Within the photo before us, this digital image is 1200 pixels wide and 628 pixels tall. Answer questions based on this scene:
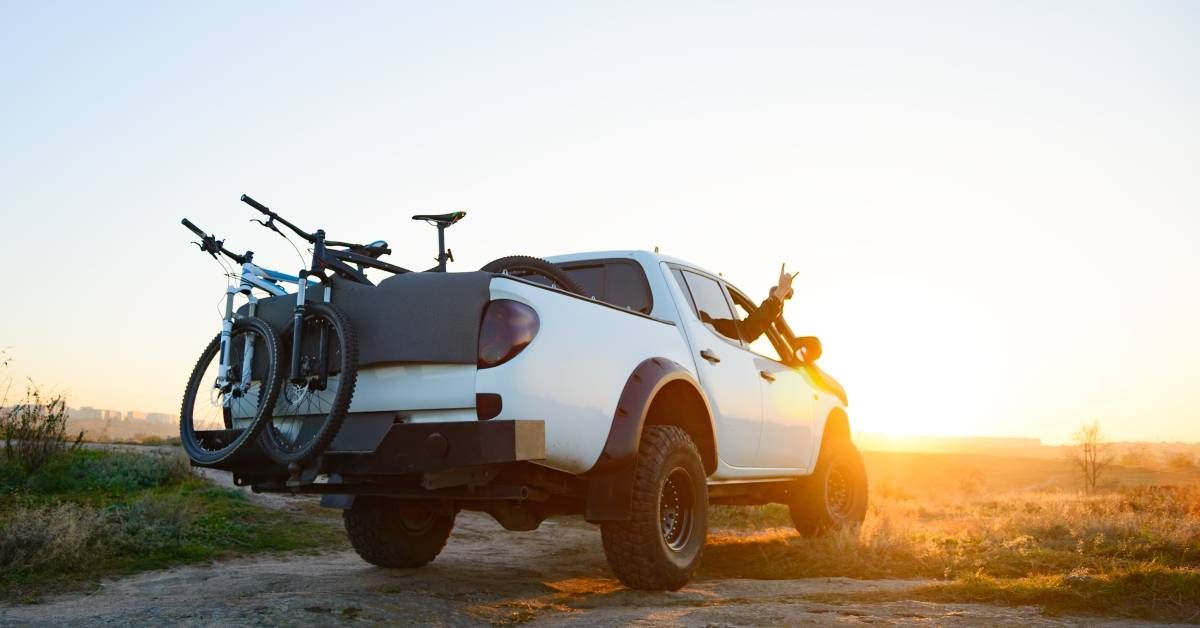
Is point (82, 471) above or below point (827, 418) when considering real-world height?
below

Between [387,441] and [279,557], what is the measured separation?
12.4 feet

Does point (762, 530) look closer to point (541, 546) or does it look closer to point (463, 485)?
point (541, 546)

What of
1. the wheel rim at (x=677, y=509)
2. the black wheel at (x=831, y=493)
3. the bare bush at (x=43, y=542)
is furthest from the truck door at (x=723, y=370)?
the bare bush at (x=43, y=542)

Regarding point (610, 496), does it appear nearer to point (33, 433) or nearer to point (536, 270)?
point (536, 270)

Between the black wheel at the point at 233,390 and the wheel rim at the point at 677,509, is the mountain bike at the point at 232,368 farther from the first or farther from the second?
the wheel rim at the point at 677,509

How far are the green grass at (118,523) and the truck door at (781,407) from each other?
412 centimetres

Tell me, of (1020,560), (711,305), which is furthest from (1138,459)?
(711,305)

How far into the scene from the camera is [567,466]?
4871 millimetres

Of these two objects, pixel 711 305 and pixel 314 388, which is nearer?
pixel 314 388

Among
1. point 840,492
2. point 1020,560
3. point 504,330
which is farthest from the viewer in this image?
point 840,492

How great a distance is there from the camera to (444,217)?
21.6ft

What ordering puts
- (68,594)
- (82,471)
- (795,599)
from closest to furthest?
1. (795,599)
2. (68,594)
3. (82,471)

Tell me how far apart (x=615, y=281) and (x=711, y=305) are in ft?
2.70

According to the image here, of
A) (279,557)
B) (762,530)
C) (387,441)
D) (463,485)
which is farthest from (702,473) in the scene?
(762,530)
